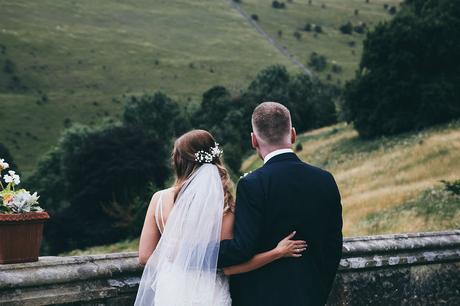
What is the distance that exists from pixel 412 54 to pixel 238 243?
3977 centimetres

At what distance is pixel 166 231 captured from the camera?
4055 mm

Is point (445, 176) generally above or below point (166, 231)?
below

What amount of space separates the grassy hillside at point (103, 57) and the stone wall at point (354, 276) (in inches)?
2903

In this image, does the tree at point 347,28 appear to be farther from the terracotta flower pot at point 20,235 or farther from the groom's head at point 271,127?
the terracotta flower pot at point 20,235

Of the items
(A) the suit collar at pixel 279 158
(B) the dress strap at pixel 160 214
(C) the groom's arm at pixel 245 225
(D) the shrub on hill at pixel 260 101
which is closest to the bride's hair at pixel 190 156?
(B) the dress strap at pixel 160 214

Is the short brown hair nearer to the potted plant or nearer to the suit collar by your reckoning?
the suit collar

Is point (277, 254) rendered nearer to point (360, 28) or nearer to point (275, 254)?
point (275, 254)

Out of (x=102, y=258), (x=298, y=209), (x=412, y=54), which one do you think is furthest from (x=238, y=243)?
(x=412, y=54)

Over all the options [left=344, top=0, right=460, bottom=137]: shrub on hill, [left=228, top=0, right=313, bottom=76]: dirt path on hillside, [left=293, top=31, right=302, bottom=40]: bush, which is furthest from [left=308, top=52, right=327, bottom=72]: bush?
[left=344, top=0, right=460, bottom=137]: shrub on hill

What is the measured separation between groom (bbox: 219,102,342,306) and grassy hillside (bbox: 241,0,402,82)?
10858 centimetres

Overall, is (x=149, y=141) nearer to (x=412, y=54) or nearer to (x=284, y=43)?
(x=412, y=54)

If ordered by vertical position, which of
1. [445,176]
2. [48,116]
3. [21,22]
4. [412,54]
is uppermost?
[412,54]

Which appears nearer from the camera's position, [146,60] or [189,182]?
[189,182]

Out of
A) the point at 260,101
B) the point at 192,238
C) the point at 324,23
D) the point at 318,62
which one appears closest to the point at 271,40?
the point at 324,23
